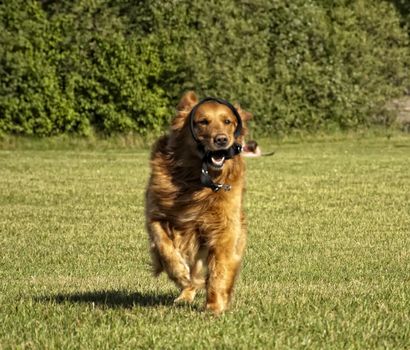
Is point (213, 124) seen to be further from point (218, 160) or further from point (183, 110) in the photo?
point (183, 110)

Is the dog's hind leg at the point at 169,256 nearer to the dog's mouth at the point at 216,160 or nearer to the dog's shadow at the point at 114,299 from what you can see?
the dog's shadow at the point at 114,299

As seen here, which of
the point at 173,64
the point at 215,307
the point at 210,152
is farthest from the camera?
the point at 173,64

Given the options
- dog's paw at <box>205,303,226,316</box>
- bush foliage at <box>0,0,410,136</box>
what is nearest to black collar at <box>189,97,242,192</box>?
dog's paw at <box>205,303,226,316</box>

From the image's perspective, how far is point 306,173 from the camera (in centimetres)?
2119

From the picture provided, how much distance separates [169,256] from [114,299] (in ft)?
3.02

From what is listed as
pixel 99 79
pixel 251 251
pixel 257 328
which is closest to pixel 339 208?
pixel 251 251

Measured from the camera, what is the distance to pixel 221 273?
6641mm

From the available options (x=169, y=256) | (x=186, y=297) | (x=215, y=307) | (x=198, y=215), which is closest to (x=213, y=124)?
(x=198, y=215)

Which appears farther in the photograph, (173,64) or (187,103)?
(173,64)

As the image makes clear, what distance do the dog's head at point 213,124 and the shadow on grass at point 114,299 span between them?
117 centimetres

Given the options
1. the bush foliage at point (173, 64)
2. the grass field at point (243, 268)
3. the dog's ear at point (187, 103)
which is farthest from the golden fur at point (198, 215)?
the bush foliage at point (173, 64)

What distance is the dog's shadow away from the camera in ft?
22.9

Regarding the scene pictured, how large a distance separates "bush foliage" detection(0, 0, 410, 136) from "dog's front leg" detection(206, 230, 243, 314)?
75.3 ft

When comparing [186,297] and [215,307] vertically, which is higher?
[215,307]
